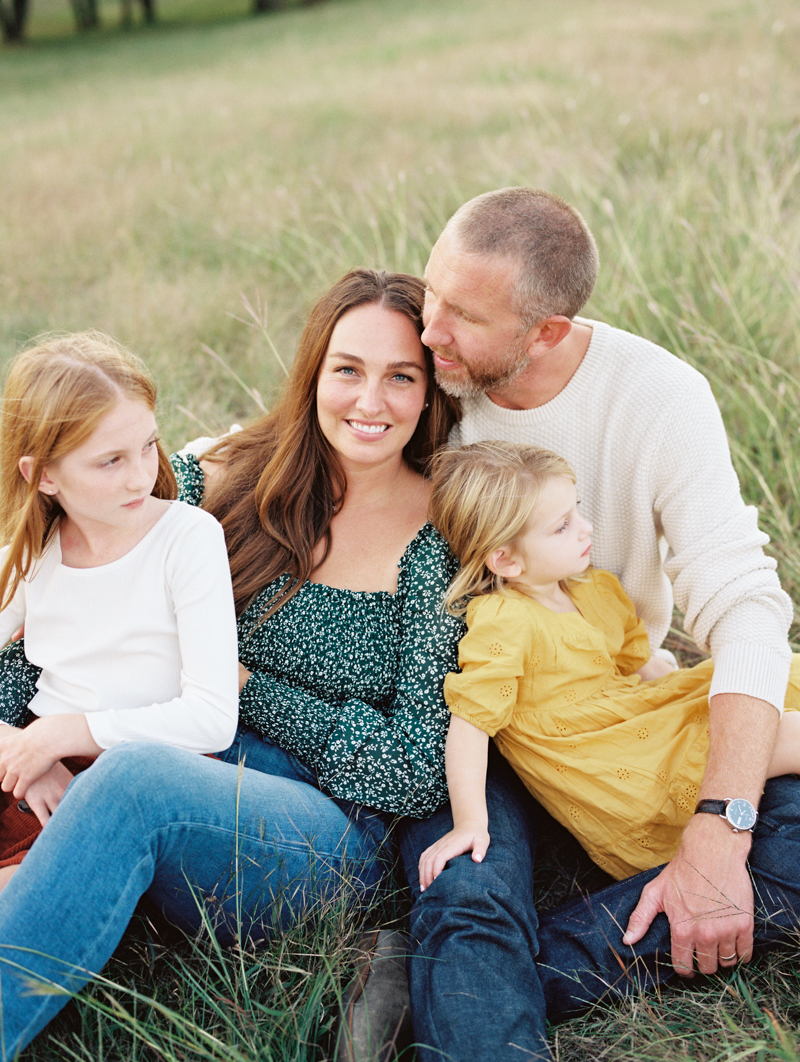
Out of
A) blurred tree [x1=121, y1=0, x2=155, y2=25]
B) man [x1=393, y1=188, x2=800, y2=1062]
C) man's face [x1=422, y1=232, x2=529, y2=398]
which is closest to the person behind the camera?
man [x1=393, y1=188, x2=800, y2=1062]

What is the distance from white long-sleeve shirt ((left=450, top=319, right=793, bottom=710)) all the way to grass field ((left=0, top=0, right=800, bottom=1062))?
71 cm

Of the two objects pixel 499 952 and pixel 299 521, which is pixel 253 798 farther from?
pixel 299 521

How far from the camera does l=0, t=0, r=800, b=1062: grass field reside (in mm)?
1952

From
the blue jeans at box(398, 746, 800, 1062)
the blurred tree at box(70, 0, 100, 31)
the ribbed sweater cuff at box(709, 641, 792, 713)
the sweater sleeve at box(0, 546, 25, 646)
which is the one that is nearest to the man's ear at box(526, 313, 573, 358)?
the ribbed sweater cuff at box(709, 641, 792, 713)

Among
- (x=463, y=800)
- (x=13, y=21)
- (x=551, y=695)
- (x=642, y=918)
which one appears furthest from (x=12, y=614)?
(x=13, y=21)

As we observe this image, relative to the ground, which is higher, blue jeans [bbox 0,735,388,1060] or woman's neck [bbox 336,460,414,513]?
woman's neck [bbox 336,460,414,513]

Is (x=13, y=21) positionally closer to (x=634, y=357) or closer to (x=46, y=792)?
(x=634, y=357)

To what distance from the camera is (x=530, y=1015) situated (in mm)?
1799

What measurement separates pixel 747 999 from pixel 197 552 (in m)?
1.48

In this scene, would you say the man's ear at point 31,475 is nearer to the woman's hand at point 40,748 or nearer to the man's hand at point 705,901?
the woman's hand at point 40,748

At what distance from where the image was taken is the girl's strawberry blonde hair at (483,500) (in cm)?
228

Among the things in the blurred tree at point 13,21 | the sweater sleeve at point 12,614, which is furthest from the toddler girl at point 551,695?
the blurred tree at point 13,21

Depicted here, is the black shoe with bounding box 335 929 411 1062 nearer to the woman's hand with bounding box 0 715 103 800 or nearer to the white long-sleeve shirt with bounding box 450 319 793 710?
the woman's hand with bounding box 0 715 103 800

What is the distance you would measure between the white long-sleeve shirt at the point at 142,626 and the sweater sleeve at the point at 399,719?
291 millimetres
